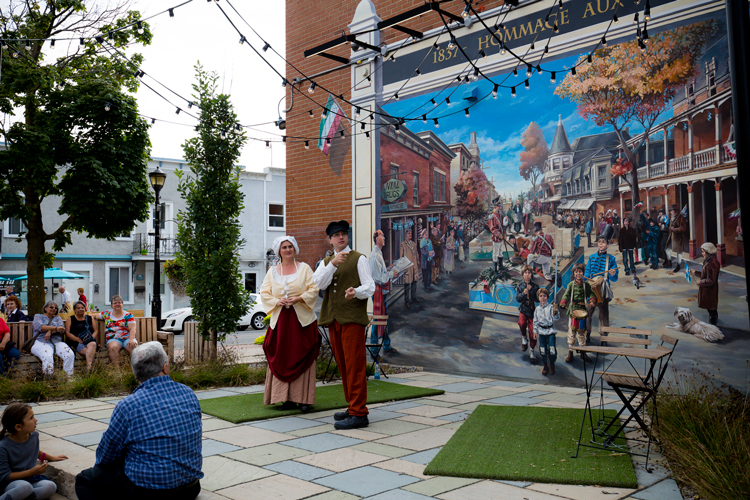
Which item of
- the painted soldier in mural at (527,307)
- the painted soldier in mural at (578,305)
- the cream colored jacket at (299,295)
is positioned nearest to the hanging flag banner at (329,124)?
the painted soldier in mural at (527,307)

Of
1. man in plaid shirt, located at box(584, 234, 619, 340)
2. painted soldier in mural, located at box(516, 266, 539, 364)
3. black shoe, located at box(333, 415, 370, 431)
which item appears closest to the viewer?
black shoe, located at box(333, 415, 370, 431)

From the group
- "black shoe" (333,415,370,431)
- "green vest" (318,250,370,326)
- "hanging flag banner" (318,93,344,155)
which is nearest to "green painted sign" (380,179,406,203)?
"hanging flag banner" (318,93,344,155)

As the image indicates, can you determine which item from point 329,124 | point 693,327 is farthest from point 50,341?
point 693,327

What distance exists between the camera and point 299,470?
3.99m

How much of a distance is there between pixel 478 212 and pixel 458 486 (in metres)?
5.53

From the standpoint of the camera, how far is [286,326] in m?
6.00

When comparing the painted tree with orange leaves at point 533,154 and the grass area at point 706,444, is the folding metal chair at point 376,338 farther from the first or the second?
the grass area at point 706,444

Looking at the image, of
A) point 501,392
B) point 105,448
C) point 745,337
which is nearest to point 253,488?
point 105,448

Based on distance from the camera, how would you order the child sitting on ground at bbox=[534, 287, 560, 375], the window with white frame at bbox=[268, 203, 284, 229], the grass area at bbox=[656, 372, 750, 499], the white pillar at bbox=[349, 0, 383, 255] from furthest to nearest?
the window with white frame at bbox=[268, 203, 284, 229], the white pillar at bbox=[349, 0, 383, 255], the child sitting on ground at bbox=[534, 287, 560, 375], the grass area at bbox=[656, 372, 750, 499]

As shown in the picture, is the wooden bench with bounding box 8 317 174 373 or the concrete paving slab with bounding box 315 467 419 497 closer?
the concrete paving slab with bounding box 315 467 419 497

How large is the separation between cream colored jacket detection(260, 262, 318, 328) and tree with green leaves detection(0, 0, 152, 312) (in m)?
6.04

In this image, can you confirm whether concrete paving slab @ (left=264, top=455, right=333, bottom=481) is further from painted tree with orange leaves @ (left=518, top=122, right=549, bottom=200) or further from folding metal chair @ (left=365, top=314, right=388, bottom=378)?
painted tree with orange leaves @ (left=518, top=122, right=549, bottom=200)

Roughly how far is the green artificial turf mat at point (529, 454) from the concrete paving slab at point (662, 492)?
99 mm

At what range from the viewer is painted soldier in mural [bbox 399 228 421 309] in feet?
30.7
